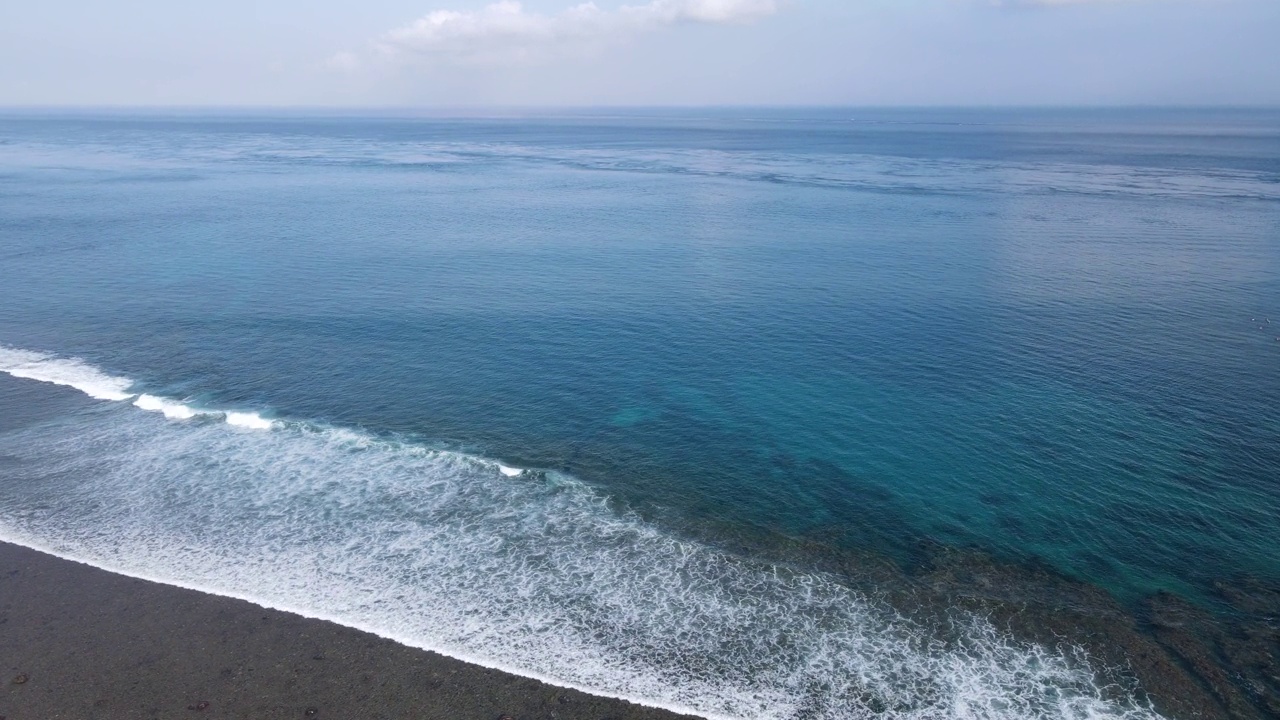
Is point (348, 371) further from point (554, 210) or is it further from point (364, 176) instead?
point (364, 176)

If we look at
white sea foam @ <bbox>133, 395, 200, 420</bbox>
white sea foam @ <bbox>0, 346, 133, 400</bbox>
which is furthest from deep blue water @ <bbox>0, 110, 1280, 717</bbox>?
white sea foam @ <bbox>133, 395, 200, 420</bbox>

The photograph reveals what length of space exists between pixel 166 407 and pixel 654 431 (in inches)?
1435

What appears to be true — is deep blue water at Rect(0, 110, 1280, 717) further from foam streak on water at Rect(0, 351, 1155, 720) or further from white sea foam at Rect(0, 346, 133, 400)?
white sea foam at Rect(0, 346, 133, 400)

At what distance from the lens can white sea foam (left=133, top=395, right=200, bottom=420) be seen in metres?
59.5

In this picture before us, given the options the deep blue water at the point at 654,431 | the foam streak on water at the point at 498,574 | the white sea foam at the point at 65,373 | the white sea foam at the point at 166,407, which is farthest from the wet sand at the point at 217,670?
the white sea foam at the point at 65,373

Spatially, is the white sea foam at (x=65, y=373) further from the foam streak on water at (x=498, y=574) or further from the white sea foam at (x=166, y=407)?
the foam streak on water at (x=498, y=574)

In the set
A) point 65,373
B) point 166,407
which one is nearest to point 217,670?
point 166,407

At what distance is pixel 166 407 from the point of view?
199 feet

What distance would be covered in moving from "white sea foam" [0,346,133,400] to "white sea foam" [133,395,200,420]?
5.56 ft

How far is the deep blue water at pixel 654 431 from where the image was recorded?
4003 centimetres

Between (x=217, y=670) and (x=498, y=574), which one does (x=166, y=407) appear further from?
(x=498, y=574)

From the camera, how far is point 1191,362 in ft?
219

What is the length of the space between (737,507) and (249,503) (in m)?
29.6

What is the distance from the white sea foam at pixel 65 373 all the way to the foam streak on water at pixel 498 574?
5854 mm
